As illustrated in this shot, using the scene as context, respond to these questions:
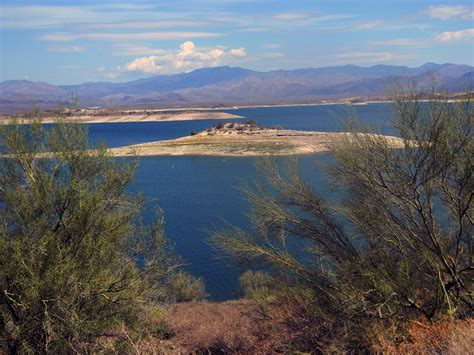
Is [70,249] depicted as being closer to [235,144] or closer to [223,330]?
[223,330]

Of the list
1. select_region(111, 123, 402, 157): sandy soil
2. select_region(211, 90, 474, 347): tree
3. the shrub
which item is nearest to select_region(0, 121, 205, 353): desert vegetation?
select_region(211, 90, 474, 347): tree

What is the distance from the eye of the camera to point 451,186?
9.70m

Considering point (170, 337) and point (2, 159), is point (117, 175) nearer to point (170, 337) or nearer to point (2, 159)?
point (2, 159)

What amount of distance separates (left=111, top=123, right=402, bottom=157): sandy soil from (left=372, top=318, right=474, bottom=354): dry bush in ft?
157

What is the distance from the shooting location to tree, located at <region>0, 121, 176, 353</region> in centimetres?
885

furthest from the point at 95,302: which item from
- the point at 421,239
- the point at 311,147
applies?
the point at 311,147

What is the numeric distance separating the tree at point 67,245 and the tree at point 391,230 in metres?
2.16

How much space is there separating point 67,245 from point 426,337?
659 centimetres

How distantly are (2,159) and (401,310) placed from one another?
861cm

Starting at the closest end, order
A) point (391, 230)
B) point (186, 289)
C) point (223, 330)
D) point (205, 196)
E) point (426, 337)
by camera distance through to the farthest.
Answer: point (426, 337)
point (391, 230)
point (223, 330)
point (186, 289)
point (205, 196)

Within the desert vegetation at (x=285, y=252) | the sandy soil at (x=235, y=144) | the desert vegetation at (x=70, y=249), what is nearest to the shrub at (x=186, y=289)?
the desert vegetation at (x=70, y=249)

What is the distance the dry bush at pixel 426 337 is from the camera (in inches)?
255

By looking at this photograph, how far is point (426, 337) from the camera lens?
786 cm

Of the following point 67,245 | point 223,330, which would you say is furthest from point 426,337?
point 223,330
